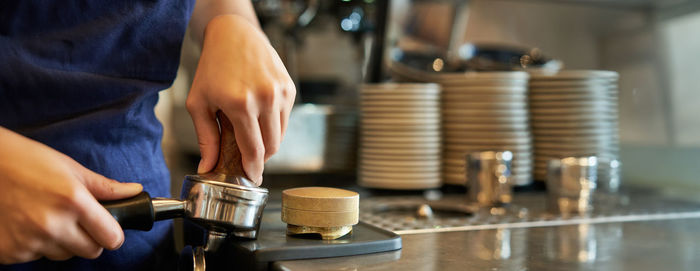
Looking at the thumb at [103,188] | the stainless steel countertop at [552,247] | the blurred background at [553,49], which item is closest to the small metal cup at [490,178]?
the stainless steel countertop at [552,247]

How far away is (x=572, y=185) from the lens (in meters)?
1.07

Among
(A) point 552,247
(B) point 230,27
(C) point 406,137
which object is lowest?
(A) point 552,247

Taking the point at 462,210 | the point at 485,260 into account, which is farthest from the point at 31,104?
the point at 462,210

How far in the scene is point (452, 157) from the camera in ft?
4.18

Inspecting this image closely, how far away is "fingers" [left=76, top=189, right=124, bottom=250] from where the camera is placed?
53cm

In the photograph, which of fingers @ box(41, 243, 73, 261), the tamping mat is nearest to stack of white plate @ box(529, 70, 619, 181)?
the tamping mat

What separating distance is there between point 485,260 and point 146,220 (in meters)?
0.36

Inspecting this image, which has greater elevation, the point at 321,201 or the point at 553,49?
the point at 553,49

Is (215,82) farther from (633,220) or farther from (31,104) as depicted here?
(633,220)

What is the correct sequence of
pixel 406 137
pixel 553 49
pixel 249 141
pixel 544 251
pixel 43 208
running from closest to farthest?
pixel 43 208 < pixel 249 141 < pixel 544 251 < pixel 406 137 < pixel 553 49

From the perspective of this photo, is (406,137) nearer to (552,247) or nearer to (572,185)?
(572,185)

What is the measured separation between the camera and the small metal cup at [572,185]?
107cm

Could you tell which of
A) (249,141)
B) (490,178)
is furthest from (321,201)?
(490,178)

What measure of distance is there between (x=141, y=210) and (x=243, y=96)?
15 cm
